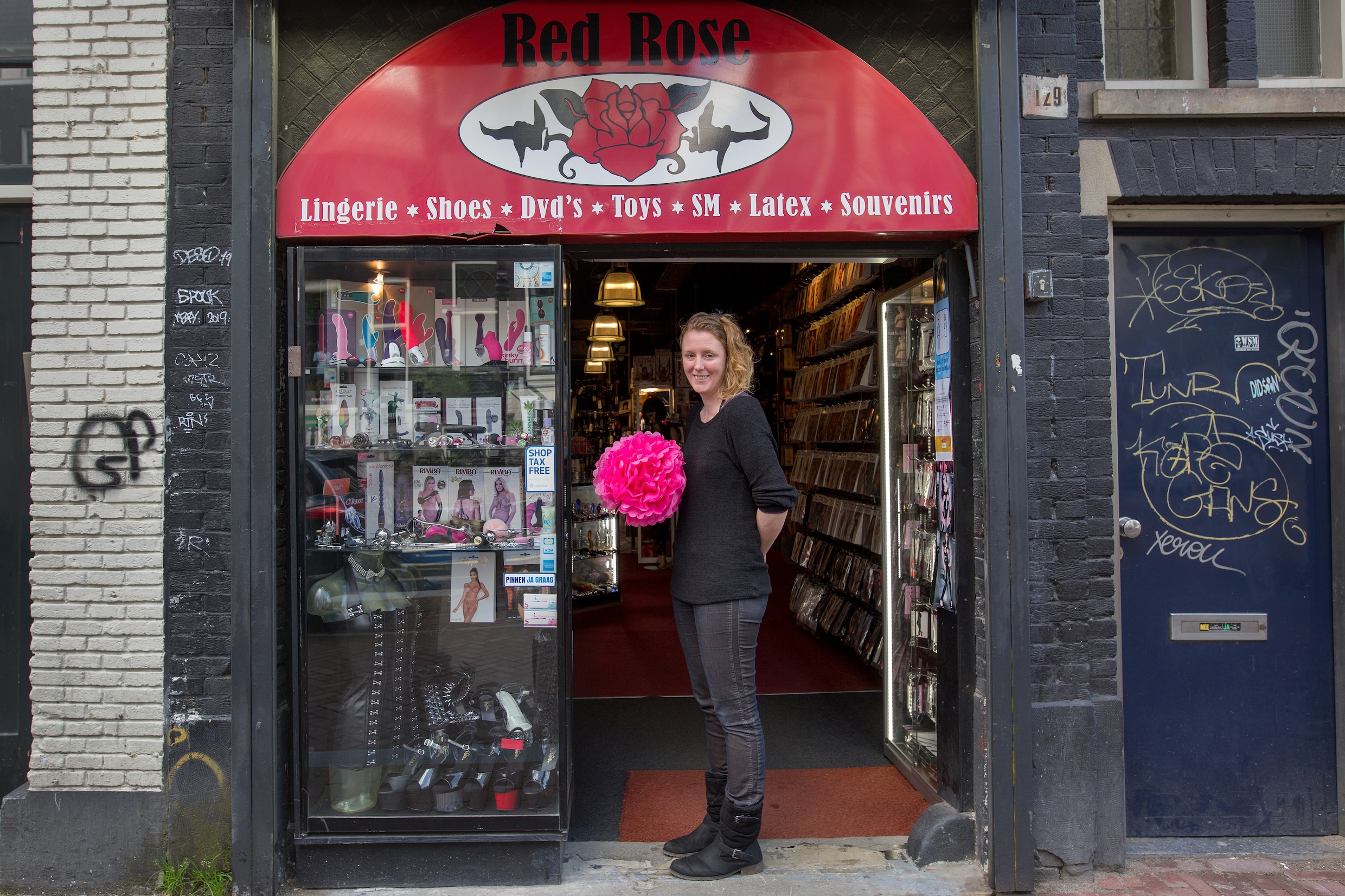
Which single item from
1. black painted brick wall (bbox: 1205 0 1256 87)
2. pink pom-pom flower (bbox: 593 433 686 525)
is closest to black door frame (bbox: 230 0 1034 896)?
black painted brick wall (bbox: 1205 0 1256 87)

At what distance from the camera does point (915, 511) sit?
4.42 m

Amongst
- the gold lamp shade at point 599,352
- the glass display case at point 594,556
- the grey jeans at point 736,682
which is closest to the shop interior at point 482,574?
the grey jeans at point 736,682

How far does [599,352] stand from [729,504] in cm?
767

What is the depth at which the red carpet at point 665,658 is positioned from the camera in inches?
238

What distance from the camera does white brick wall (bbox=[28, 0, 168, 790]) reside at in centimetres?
343

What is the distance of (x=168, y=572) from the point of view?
345cm

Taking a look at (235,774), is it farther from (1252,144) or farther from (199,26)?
(1252,144)

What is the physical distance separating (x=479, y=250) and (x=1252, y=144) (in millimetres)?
3406

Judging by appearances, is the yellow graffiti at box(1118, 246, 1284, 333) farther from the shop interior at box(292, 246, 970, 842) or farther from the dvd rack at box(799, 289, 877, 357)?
the dvd rack at box(799, 289, 877, 357)

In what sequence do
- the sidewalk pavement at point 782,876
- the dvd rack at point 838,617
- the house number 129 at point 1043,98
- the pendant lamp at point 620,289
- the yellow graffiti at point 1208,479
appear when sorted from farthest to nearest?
the pendant lamp at point 620,289 → the dvd rack at point 838,617 → the yellow graffiti at point 1208,479 → the house number 129 at point 1043,98 → the sidewalk pavement at point 782,876

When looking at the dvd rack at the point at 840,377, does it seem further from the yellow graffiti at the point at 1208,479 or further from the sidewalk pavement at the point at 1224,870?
the sidewalk pavement at the point at 1224,870

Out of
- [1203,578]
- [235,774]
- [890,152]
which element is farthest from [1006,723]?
[235,774]

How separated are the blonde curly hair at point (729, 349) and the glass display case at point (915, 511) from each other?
→ 1.05m

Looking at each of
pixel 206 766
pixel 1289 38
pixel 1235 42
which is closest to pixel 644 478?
pixel 206 766
